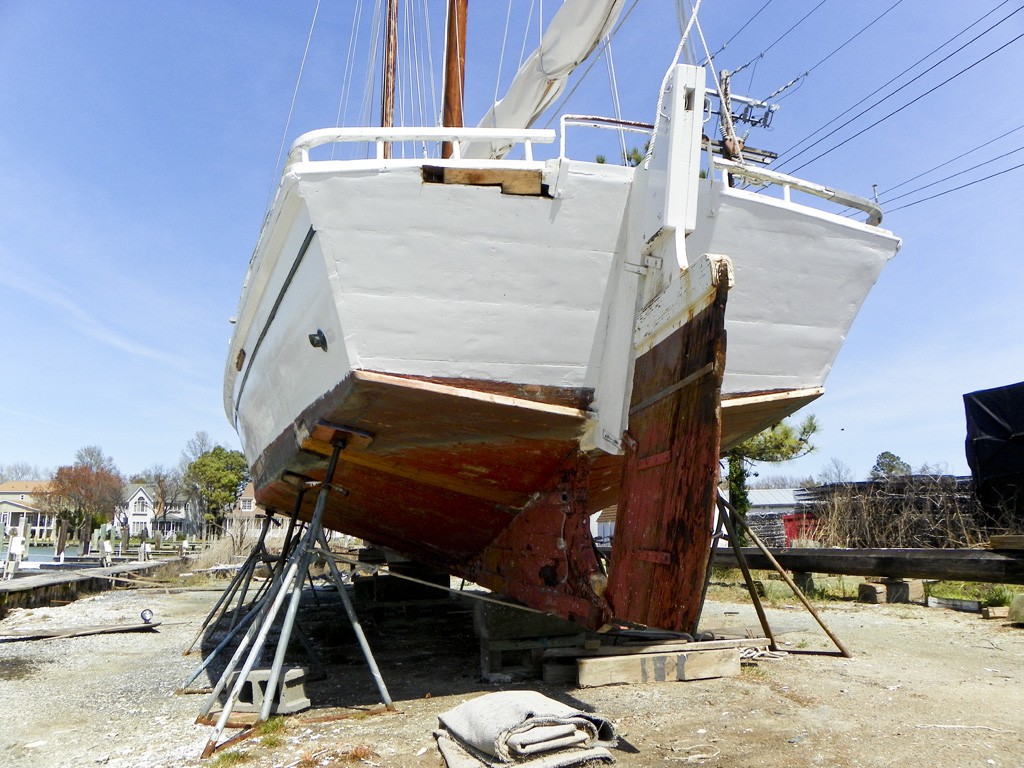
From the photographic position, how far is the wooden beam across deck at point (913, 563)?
585 centimetres

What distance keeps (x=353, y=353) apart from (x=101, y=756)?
2456 millimetres

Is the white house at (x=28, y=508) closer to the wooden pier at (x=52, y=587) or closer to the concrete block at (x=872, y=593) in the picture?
the wooden pier at (x=52, y=587)

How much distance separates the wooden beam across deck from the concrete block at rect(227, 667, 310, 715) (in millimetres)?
4595

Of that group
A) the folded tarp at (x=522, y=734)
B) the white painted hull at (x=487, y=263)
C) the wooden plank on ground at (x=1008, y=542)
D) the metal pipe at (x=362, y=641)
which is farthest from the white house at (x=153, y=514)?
the folded tarp at (x=522, y=734)

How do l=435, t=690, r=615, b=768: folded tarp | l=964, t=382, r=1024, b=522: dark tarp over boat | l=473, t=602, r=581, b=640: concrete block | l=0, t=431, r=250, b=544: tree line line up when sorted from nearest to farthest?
l=435, t=690, r=615, b=768: folded tarp → l=473, t=602, r=581, b=640: concrete block → l=964, t=382, r=1024, b=522: dark tarp over boat → l=0, t=431, r=250, b=544: tree line

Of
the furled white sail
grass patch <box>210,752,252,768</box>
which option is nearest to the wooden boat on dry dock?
grass patch <box>210,752,252,768</box>

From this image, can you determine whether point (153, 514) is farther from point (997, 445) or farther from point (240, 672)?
point (240, 672)

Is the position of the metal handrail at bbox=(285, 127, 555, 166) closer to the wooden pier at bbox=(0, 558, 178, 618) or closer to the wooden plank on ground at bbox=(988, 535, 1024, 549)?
the wooden plank on ground at bbox=(988, 535, 1024, 549)

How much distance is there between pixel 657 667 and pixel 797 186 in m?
3.38

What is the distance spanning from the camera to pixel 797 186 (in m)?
4.48

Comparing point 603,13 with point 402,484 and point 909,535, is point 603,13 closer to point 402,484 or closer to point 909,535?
point 402,484

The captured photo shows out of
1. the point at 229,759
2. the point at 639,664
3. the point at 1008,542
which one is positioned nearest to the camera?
the point at 229,759

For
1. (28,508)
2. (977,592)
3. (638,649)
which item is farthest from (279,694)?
A: (28,508)

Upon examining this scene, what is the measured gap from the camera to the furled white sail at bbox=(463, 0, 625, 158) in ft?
19.6
